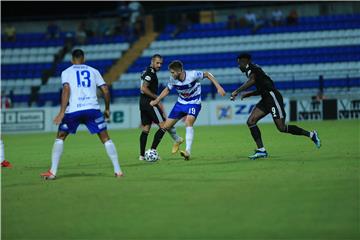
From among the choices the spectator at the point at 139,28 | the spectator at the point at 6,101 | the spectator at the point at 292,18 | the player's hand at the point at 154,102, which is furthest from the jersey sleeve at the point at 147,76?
the spectator at the point at 139,28

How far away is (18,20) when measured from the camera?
4322 centimetres

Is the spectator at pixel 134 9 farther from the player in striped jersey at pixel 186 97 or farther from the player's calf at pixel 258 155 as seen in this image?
the player's calf at pixel 258 155

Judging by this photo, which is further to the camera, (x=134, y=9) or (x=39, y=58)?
(x=134, y=9)

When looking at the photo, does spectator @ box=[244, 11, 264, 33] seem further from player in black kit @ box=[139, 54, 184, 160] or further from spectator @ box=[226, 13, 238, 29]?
player in black kit @ box=[139, 54, 184, 160]

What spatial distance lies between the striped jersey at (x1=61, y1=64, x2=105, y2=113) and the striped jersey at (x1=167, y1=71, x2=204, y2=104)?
10.6ft

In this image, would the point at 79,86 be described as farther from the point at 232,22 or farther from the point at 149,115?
the point at 232,22

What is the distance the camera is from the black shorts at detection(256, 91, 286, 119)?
13680mm

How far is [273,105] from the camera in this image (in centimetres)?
1370

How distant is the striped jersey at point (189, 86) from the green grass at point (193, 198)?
1.22 m

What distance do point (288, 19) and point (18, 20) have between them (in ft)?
56.6

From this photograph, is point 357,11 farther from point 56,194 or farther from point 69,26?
point 56,194

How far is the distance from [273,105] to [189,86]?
67.8 inches

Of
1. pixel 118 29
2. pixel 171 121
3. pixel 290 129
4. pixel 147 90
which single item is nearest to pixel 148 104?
pixel 147 90

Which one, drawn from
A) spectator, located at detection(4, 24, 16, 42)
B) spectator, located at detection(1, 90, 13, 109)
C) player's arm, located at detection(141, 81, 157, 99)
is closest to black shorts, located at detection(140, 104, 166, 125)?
player's arm, located at detection(141, 81, 157, 99)
